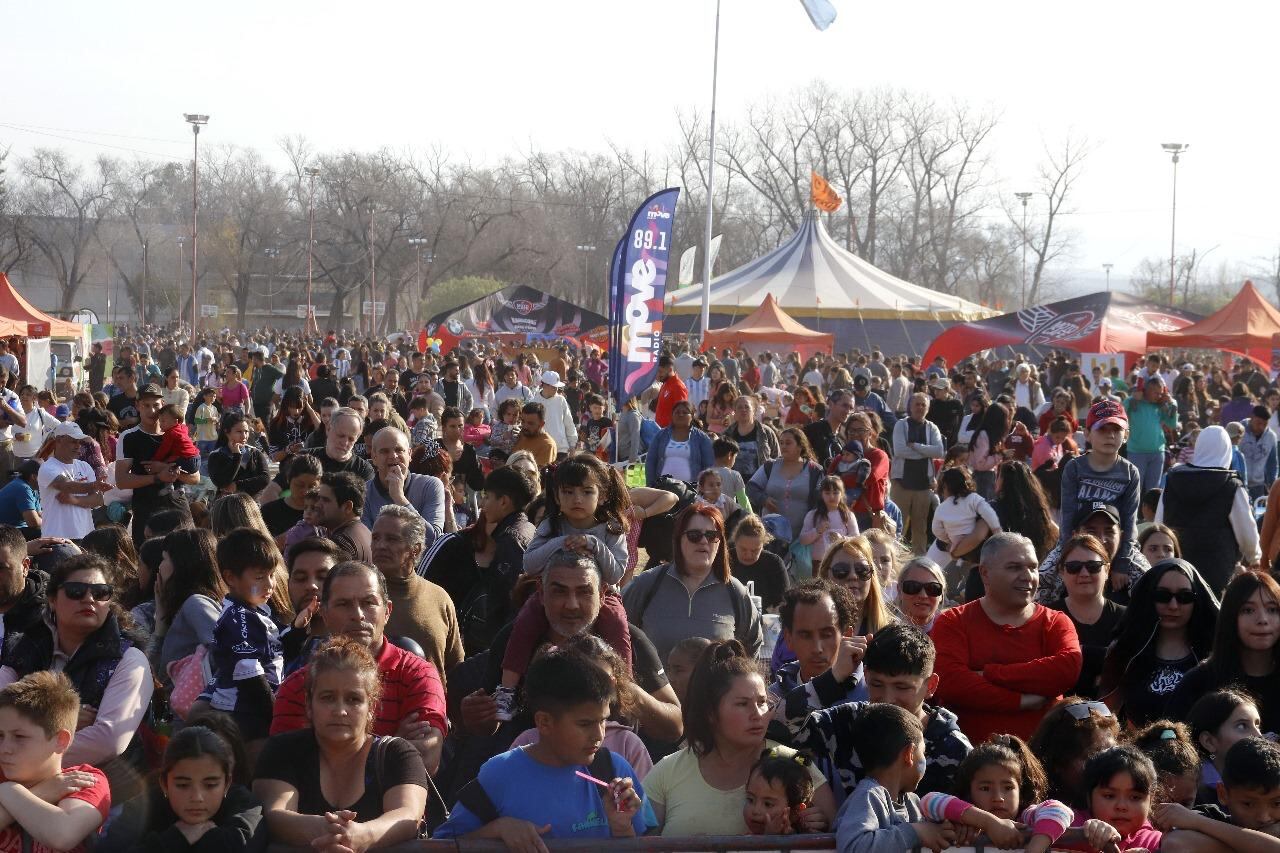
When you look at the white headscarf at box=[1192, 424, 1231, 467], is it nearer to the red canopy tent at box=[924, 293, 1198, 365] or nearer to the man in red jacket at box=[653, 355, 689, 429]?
the man in red jacket at box=[653, 355, 689, 429]

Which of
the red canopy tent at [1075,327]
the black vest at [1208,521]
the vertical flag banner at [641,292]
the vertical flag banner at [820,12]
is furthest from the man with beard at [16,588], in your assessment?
the vertical flag banner at [820,12]

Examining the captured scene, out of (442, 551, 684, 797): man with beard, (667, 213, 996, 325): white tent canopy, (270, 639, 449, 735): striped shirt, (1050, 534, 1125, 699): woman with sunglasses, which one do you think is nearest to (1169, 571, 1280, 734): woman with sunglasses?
(1050, 534, 1125, 699): woman with sunglasses

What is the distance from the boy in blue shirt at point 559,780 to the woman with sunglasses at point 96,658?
1251 millimetres

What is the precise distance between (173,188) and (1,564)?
11294 cm

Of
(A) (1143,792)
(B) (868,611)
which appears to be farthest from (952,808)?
(B) (868,611)

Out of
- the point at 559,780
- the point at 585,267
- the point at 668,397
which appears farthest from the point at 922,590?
the point at 585,267

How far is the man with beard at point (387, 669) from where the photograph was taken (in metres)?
4.62

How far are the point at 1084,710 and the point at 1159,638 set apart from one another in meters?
1.10

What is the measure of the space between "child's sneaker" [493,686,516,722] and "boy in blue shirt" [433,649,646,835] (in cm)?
90

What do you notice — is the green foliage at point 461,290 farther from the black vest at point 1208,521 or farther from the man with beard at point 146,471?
the black vest at point 1208,521

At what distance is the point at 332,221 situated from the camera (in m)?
77.8

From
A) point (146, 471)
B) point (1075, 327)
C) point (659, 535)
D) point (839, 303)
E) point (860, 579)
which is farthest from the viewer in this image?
point (839, 303)

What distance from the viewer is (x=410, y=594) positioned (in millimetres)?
5746

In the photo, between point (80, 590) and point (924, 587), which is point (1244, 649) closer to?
point (924, 587)
